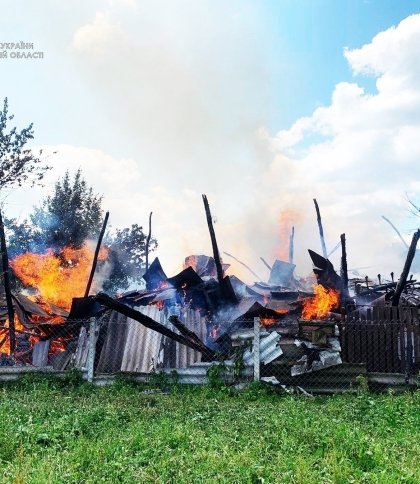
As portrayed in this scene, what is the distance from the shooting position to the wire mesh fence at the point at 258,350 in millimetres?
11422

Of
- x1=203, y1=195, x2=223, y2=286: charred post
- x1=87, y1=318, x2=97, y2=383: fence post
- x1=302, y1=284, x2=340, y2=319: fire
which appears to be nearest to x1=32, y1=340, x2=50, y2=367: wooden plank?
x1=87, y1=318, x2=97, y2=383: fence post

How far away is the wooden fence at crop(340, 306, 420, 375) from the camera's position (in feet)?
39.8

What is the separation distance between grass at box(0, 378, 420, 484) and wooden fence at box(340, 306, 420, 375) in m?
2.43

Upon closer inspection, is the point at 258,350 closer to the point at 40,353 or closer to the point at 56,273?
the point at 40,353

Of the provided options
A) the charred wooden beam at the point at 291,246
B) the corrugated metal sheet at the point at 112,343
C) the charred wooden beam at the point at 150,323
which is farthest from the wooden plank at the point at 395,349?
the charred wooden beam at the point at 291,246

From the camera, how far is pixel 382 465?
531 centimetres

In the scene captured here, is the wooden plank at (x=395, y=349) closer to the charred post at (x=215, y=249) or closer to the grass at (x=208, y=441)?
the grass at (x=208, y=441)

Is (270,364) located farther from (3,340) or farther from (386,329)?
(3,340)

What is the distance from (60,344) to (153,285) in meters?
4.39

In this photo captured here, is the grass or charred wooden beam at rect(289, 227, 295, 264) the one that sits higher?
charred wooden beam at rect(289, 227, 295, 264)

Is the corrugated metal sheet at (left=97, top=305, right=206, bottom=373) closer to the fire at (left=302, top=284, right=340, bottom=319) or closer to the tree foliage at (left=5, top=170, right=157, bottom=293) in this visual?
the fire at (left=302, top=284, right=340, bottom=319)

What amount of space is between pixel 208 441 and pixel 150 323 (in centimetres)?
608

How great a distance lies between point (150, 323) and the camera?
39.8 feet

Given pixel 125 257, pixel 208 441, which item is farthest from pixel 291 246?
pixel 208 441
